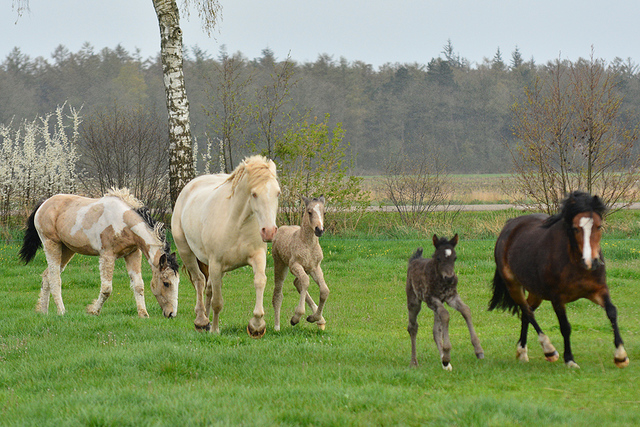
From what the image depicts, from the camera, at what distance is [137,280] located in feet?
34.5

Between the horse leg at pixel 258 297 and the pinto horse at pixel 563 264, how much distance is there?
2.87 meters

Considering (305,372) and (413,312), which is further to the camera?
(413,312)

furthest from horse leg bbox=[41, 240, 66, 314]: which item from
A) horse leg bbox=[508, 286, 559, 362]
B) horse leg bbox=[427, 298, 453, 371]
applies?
horse leg bbox=[508, 286, 559, 362]

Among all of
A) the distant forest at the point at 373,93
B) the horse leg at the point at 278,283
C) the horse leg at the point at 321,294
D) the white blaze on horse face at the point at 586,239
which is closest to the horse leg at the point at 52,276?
the horse leg at the point at 278,283

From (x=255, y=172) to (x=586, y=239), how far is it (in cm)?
378

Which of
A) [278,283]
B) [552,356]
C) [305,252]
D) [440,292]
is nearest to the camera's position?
[440,292]

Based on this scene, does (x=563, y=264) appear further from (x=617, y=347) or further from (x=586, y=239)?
(x=617, y=347)

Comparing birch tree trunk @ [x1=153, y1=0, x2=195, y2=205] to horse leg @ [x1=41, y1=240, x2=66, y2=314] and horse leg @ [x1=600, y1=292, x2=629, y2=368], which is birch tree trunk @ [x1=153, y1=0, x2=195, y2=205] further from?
horse leg @ [x1=600, y1=292, x2=629, y2=368]

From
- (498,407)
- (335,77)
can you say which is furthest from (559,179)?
(335,77)

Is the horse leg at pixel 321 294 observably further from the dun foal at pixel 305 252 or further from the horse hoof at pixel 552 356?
the horse hoof at pixel 552 356

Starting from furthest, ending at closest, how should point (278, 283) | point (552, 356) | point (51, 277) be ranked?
point (51, 277), point (278, 283), point (552, 356)

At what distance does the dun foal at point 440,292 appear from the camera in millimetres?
6227

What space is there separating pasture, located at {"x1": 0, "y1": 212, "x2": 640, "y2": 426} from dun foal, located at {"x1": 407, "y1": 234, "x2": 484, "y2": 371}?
0.89 ft

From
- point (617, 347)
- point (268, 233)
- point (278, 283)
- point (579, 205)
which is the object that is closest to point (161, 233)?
point (278, 283)
